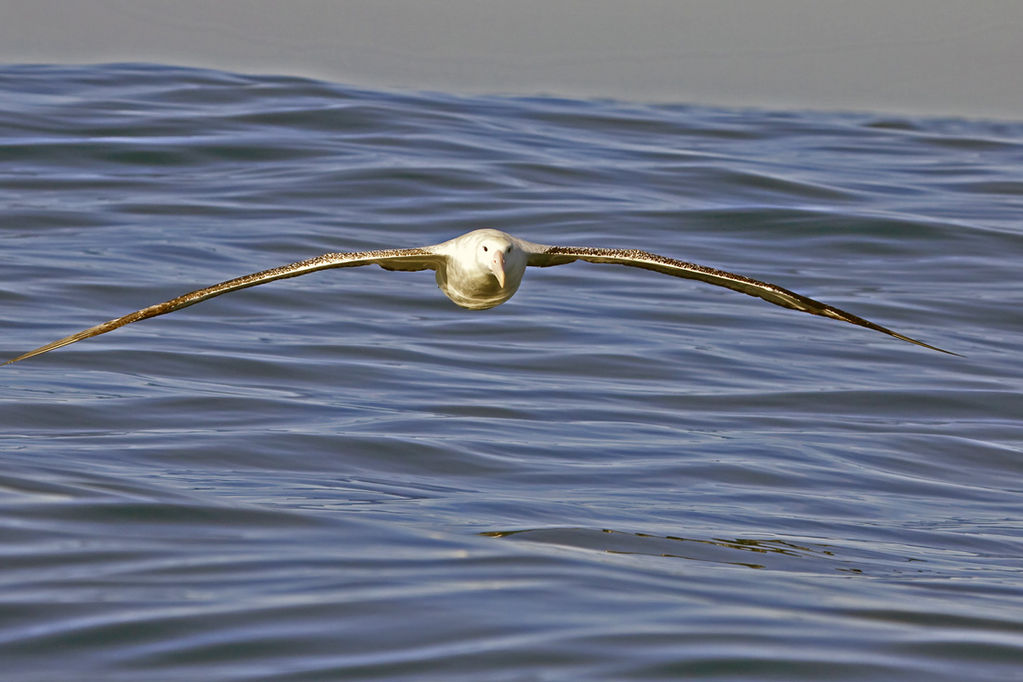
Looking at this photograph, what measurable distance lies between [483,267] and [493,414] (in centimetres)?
669

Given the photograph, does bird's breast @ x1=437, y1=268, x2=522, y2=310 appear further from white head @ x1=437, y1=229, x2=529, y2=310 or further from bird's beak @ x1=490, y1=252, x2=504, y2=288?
bird's beak @ x1=490, y1=252, x2=504, y2=288

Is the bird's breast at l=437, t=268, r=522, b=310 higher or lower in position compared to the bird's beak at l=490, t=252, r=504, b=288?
lower

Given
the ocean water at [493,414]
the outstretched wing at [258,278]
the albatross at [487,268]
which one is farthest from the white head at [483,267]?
the ocean water at [493,414]

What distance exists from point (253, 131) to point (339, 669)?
31.1m

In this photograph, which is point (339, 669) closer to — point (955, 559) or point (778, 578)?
point (778, 578)

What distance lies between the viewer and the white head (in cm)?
1284

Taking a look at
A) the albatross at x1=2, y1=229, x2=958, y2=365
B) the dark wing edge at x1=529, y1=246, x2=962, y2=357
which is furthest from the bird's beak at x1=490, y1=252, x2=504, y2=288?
the dark wing edge at x1=529, y1=246, x2=962, y2=357

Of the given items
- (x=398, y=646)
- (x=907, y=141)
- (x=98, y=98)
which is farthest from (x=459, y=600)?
(x=907, y=141)

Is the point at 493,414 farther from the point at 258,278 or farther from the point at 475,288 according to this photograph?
the point at 258,278

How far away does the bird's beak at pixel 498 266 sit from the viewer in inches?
496

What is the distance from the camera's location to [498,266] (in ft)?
41.5

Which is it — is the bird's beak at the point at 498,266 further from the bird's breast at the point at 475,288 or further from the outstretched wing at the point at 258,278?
A: the outstretched wing at the point at 258,278

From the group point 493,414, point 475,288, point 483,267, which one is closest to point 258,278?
point 483,267

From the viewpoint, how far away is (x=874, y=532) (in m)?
15.8
